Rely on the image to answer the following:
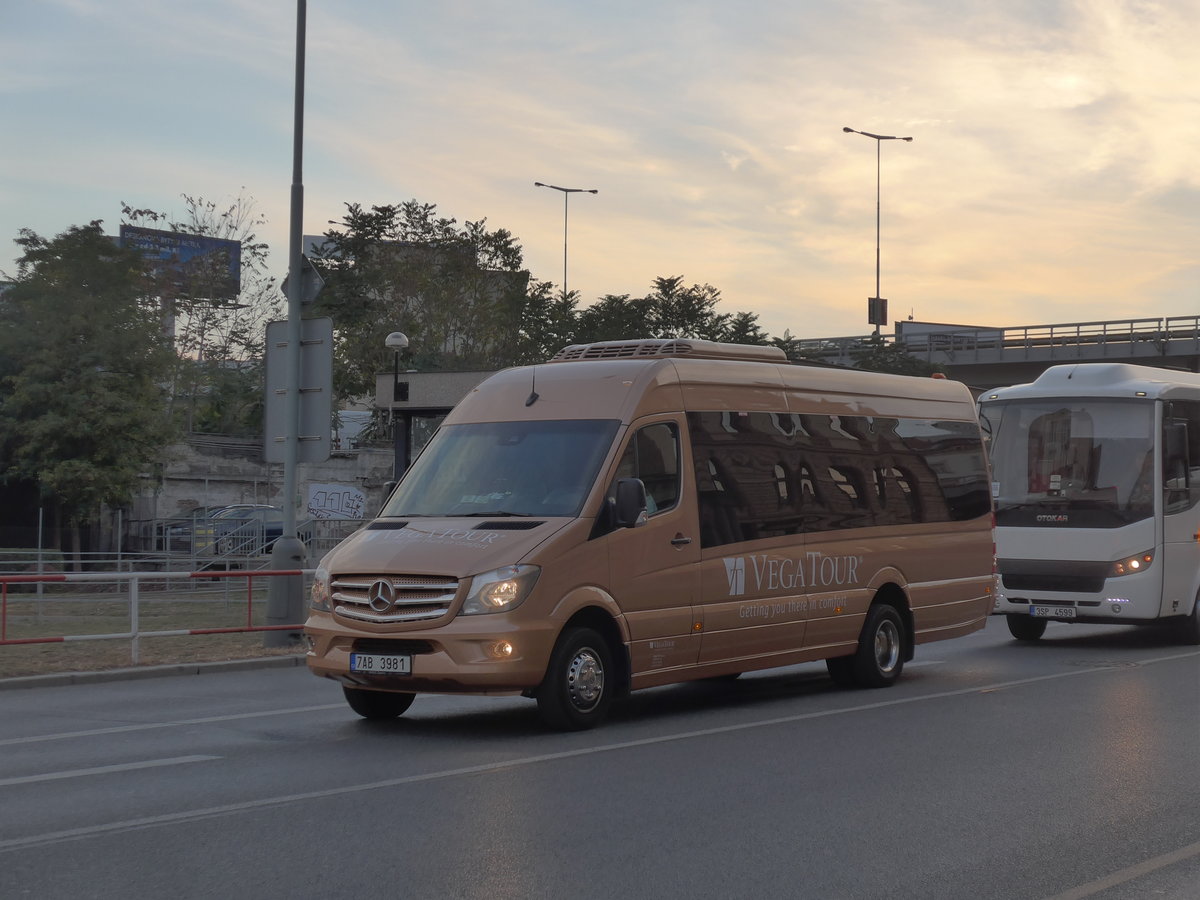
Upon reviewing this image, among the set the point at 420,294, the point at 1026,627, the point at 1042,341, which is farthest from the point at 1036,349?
the point at 1026,627

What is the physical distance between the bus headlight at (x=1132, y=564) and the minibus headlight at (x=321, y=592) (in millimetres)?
10772

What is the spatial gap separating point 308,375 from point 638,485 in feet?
27.9

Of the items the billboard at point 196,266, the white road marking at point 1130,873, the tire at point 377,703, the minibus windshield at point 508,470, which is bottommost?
the tire at point 377,703

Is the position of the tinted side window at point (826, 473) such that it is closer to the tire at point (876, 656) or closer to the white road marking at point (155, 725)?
the tire at point (876, 656)

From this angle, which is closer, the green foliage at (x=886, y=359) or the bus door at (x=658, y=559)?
the bus door at (x=658, y=559)

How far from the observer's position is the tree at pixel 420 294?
64125mm

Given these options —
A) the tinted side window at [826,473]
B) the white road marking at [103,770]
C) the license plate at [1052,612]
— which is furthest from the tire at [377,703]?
the license plate at [1052,612]

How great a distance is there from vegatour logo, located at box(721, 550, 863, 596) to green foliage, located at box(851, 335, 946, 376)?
4754 centimetres

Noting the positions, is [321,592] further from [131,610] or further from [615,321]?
[615,321]

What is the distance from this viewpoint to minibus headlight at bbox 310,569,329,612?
35.3ft

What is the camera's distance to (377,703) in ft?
37.4

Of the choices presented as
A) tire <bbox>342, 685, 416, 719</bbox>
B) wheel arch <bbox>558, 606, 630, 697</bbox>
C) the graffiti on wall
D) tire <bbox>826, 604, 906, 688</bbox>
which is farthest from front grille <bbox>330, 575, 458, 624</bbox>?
the graffiti on wall

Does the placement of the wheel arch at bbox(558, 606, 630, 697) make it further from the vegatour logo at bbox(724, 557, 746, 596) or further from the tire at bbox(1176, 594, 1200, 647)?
the tire at bbox(1176, 594, 1200, 647)

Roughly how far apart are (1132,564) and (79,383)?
31.5m
